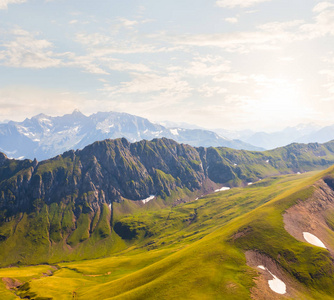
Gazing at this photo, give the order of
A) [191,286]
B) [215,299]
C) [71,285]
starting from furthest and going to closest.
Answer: [71,285] < [191,286] < [215,299]

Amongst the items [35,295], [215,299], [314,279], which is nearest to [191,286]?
[215,299]

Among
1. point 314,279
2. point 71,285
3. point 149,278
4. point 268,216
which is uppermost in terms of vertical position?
point 268,216

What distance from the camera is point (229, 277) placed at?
9912 cm

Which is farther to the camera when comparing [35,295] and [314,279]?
[35,295]

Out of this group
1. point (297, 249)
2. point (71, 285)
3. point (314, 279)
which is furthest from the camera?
point (71, 285)

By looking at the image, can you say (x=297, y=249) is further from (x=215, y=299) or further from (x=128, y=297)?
(x=128, y=297)

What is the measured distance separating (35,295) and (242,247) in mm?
137034

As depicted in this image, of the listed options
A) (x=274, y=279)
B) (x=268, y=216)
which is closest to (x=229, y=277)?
(x=274, y=279)

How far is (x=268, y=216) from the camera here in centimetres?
14762

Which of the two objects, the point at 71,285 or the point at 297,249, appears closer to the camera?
the point at 297,249

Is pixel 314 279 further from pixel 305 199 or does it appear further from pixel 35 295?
pixel 35 295

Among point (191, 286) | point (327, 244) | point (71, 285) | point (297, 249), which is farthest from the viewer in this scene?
point (71, 285)

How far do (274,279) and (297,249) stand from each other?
Result: 26318 millimetres

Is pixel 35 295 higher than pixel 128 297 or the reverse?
the reverse
